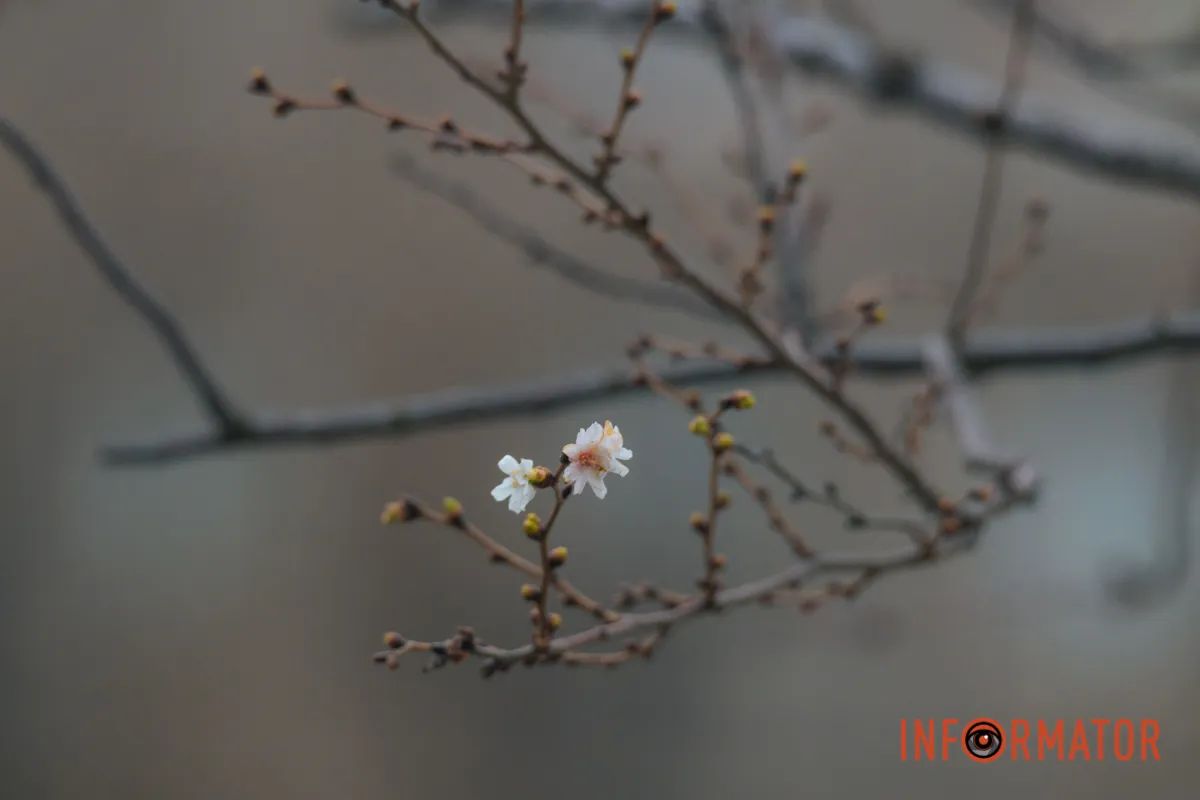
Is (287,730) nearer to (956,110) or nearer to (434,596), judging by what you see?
(434,596)

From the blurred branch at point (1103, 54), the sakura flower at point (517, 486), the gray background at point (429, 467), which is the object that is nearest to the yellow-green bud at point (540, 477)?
the sakura flower at point (517, 486)

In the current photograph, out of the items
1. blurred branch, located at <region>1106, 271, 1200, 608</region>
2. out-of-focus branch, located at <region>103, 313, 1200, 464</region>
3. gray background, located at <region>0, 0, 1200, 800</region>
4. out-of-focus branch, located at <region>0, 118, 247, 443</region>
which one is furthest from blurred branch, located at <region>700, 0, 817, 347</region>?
gray background, located at <region>0, 0, 1200, 800</region>

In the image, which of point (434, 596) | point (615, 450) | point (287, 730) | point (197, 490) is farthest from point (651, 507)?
point (615, 450)

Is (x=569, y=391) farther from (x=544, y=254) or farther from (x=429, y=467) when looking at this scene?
(x=429, y=467)

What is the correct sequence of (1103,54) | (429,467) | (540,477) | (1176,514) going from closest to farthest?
(540,477), (1103,54), (1176,514), (429,467)

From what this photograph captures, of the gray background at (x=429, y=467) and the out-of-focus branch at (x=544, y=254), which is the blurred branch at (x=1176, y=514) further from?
the out-of-focus branch at (x=544, y=254)

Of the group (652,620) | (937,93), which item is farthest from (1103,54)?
(652,620)

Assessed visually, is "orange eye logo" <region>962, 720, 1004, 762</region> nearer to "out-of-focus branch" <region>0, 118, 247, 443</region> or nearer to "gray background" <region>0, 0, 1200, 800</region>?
"out-of-focus branch" <region>0, 118, 247, 443</region>

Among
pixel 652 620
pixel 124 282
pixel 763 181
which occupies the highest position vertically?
pixel 763 181
